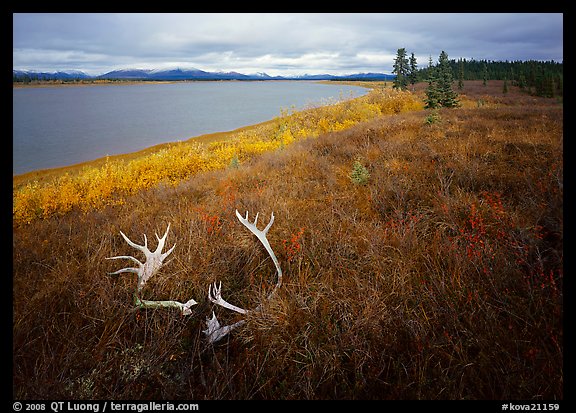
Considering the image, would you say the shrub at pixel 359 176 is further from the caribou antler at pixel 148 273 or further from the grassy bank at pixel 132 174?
the grassy bank at pixel 132 174

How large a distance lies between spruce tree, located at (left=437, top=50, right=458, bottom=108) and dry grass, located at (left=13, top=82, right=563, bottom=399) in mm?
16730

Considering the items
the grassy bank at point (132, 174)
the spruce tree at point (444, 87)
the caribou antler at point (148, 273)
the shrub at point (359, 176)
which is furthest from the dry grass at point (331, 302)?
the spruce tree at point (444, 87)

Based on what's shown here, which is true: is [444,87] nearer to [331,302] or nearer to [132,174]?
[132,174]

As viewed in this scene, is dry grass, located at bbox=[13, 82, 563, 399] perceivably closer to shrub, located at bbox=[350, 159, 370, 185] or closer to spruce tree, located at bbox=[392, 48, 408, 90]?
shrub, located at bbox=[350, 159, 370, 185]

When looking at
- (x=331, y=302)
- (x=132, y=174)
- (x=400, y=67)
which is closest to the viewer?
(x=331, y=302)

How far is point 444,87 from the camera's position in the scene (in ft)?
69.5

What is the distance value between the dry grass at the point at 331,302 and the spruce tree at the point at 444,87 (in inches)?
659

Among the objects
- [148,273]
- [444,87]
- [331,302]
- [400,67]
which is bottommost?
[331,302]

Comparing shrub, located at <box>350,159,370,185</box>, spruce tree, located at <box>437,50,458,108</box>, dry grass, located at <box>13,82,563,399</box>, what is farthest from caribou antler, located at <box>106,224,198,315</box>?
spruce tree, located at <box>437,50,458,108</box>

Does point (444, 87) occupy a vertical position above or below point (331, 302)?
above

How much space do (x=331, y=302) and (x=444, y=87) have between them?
980 inches

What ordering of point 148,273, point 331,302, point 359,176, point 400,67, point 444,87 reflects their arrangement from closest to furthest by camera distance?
point 331,302
point 148,273
point 359,176
point 444,87
point 400,67

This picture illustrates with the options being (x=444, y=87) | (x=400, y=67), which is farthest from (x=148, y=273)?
(x=400, y=67)

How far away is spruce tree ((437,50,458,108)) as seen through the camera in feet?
62.5
